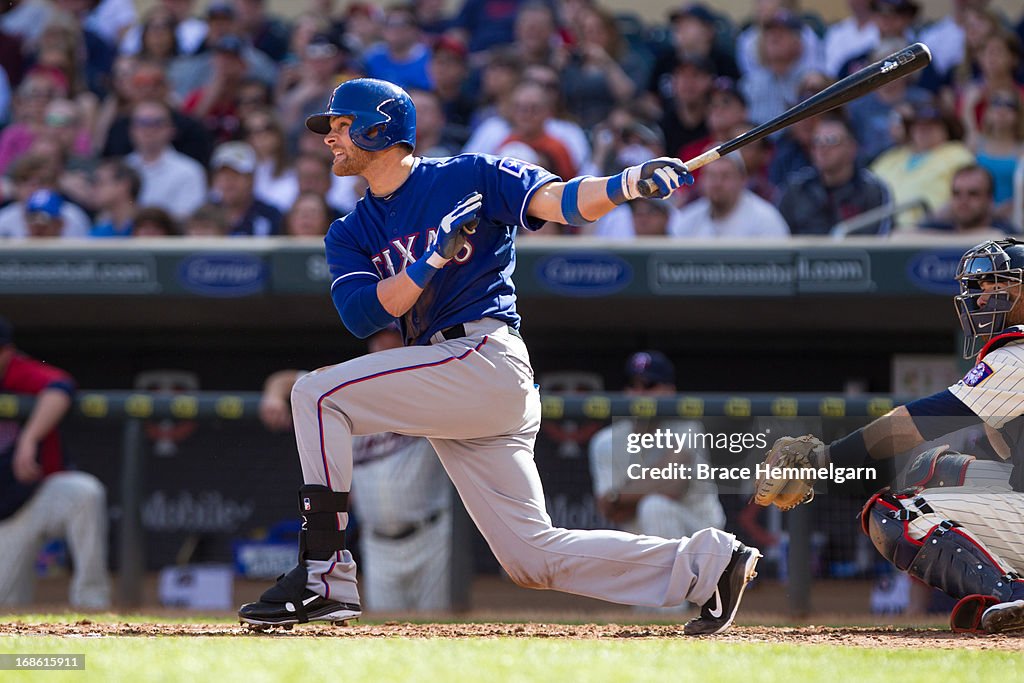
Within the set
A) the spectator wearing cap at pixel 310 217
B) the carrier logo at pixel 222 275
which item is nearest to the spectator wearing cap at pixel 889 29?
the spectator wearing cap at pixel 310 217

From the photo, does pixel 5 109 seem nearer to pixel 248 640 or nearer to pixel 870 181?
pixel 870 181

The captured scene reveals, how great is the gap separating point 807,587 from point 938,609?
59 centimetres

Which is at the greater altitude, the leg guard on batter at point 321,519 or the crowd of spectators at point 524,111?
the crowd of spectators at point 524,111

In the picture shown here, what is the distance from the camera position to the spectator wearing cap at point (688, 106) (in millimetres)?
8398

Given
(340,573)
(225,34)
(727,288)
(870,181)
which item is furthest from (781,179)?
(340,573)

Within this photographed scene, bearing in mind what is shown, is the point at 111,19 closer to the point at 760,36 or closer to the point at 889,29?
the point at 760,36

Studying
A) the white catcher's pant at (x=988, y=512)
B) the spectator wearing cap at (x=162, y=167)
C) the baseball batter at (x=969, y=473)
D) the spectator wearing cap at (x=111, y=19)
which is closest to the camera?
the baseball batter at (x=969, y=473)

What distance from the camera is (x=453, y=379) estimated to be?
354 centimetres

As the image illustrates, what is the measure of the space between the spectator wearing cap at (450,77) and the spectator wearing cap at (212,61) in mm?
1327

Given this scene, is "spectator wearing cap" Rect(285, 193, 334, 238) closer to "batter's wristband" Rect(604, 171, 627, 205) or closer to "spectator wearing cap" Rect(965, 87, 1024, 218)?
"spectator wearing cap" Rect(965, 87, 1024, 218)

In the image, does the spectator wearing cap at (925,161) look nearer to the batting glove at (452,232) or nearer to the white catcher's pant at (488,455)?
the white catcher's pant at (488,455)

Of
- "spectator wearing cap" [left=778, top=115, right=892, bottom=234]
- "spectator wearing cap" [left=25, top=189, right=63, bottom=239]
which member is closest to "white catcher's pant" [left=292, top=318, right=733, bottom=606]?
"spectator wearing cap" [left=778, top=115, right=892, bottom=234]

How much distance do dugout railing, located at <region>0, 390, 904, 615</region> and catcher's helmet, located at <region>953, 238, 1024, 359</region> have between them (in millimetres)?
1838

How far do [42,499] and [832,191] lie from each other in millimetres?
4169
